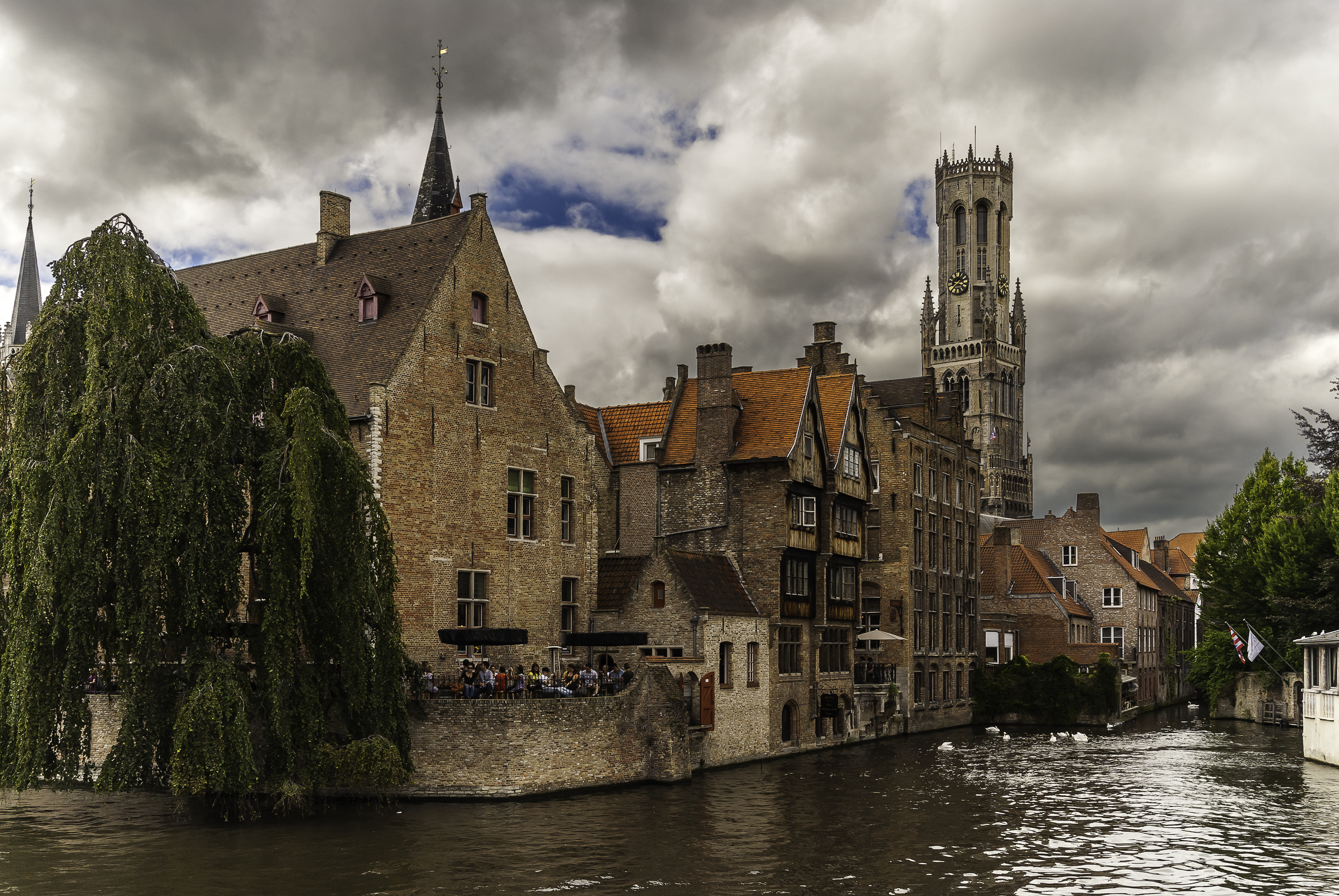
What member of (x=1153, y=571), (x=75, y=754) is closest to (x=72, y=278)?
(x=75, y=754)

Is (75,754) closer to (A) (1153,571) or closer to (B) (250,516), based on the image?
(B) (250,516)

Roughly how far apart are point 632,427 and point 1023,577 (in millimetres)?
30580

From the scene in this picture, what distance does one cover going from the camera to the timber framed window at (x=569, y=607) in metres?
39.3

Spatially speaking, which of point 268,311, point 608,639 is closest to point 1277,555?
point 608,639

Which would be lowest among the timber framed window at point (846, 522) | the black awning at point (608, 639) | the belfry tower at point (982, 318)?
the black awning at point (608, 639)

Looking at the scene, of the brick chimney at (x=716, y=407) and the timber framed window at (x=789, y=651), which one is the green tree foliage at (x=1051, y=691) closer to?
the timber framed window at (x=789, y=651)

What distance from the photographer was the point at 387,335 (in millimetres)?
35500

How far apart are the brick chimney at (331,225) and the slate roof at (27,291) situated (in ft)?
108

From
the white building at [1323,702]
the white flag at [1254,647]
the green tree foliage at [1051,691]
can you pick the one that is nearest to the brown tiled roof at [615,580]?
the white building at [1323,702]

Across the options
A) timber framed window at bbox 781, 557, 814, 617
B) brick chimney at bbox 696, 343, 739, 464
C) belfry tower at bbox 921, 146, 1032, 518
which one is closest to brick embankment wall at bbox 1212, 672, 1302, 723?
timber framed window at bbox 781, 557, 814, 617

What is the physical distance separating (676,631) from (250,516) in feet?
46.1

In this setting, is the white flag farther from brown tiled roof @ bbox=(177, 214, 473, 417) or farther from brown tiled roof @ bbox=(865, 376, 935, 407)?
brown tiled roof @ bbox=(177, 214, 473, 417)

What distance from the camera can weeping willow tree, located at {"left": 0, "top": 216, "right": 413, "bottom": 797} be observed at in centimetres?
2352

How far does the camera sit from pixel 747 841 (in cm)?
2436
